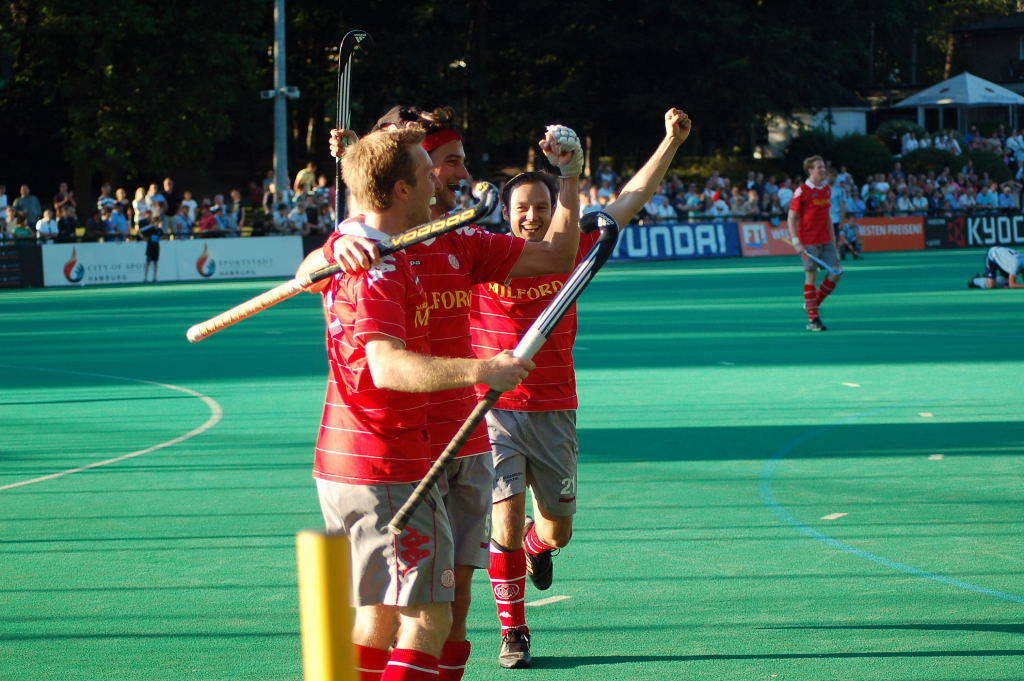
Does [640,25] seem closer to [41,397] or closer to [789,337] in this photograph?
[789,337]

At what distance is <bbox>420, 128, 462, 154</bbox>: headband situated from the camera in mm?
5133

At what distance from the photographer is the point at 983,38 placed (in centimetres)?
8494

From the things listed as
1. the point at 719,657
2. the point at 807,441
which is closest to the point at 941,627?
the point at 719,657

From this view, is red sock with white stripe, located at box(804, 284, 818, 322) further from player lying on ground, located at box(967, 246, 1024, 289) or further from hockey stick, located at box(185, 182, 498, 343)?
hockey stick, located at box(185, 182, 498, 343)

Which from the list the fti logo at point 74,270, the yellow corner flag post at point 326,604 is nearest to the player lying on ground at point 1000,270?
the fti logo at point 74,270

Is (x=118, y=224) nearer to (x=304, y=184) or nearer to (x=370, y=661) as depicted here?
(x=304, y=184)

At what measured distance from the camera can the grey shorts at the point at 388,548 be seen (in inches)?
169

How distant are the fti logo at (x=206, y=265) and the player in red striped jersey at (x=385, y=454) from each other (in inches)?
1117

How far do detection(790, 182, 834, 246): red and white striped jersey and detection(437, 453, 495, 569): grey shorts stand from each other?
13915 millimetres

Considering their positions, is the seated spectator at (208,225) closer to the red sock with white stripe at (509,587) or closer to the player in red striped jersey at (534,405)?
the player in red striped jersey at (534,405)

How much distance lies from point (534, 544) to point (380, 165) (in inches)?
94.3

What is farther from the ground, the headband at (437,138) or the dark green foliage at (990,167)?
the dark green foliage at (990,167)

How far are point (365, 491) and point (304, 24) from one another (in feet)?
166

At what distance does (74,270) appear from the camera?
30.7 m
